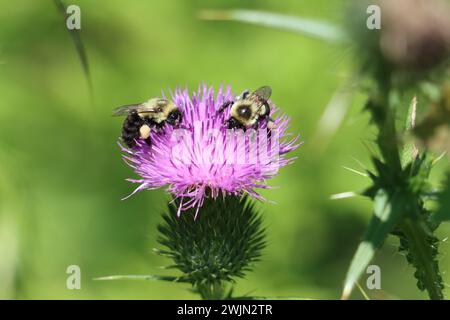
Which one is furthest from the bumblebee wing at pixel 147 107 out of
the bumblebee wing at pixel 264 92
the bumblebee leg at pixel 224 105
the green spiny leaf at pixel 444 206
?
the green spiny leaf at pixel 444 206

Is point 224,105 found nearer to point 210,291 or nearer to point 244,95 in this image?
point 244,95

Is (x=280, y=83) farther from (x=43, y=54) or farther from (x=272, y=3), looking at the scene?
(x=43, y=54)

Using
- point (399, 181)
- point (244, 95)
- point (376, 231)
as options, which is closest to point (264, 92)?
point (244, 95)

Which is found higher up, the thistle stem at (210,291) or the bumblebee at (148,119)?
the bumblebee at (148,119)

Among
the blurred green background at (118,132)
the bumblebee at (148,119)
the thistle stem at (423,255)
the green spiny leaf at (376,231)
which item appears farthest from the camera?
the blurred green background at (118,132)

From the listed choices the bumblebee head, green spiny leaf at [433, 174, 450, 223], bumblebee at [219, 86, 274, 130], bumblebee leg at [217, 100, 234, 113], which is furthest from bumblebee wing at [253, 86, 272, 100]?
green spiny leaf at [433, 174, 450, 223]

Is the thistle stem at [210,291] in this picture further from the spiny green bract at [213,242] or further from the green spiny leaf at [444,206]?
the green spiny leaf at [444,206]
